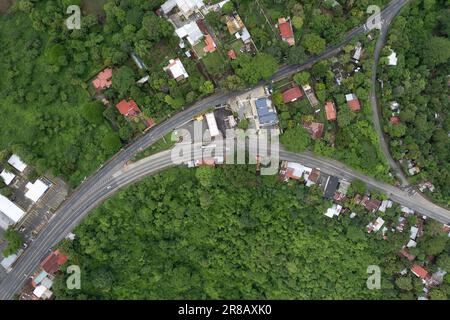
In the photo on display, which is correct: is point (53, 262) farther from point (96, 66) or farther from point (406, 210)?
point (406, 210)

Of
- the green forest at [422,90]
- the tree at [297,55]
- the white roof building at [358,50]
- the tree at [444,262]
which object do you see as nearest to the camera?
the tree at [297,55]

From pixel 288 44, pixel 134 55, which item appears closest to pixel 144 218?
pixel 134 55

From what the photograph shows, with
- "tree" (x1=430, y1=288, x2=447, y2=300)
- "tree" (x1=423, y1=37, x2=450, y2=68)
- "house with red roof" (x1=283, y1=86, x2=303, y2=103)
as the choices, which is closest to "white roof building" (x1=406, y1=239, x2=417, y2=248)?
"tree" (x1=430, y1=288, x2=447, y2=300)

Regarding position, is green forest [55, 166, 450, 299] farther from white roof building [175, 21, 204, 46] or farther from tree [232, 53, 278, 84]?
white roof building [175, 21, 204, 46]

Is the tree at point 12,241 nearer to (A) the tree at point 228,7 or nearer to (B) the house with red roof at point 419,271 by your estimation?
(A) the tree at point 228,7

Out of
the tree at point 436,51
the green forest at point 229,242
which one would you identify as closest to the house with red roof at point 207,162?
the green forest at point 229,242

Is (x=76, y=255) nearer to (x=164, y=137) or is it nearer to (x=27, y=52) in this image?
(x=164, y=137)
